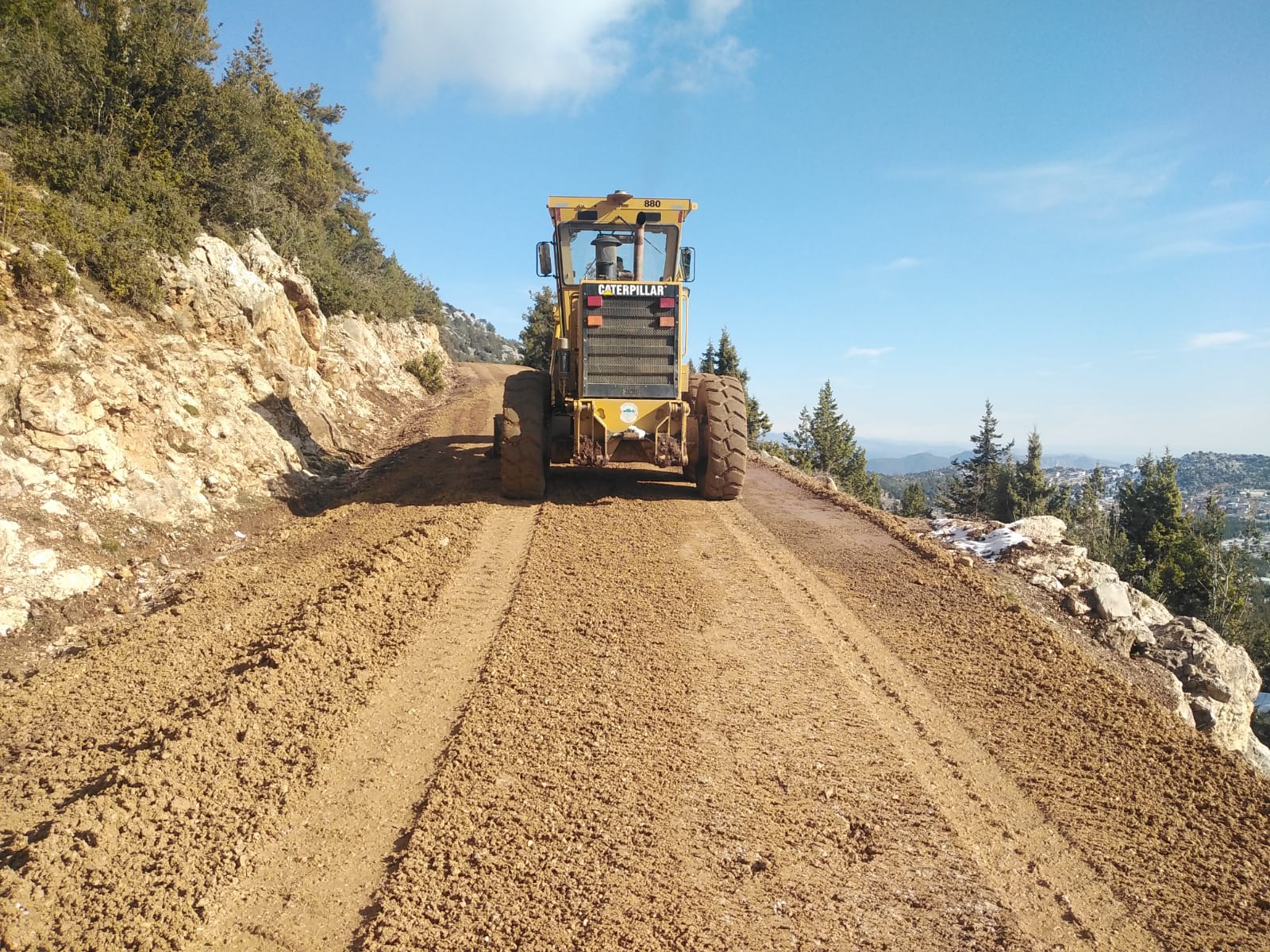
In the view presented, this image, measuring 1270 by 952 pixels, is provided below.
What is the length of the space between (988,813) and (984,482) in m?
46.6

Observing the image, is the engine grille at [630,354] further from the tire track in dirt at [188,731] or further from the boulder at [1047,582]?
the boulder at [1047,582]

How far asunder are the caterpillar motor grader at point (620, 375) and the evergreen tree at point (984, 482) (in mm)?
34587

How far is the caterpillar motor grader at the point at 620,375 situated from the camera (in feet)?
30.5

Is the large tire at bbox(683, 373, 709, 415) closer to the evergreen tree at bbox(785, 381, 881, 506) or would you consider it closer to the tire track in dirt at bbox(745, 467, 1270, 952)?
the tire track in dirt at bbox(745, 467, 1270, 952)

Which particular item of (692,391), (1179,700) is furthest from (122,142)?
(1179,700)

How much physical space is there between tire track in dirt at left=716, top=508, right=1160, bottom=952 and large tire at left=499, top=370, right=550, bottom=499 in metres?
4.83

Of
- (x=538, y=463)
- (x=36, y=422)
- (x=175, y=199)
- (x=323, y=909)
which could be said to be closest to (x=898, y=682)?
(x=323, y=909)

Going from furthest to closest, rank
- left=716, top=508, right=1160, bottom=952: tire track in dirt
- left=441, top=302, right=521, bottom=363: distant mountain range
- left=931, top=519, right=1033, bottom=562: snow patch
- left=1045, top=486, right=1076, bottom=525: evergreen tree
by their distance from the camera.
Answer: left=441, top=302, right=521, bottom=363: distant mountain range, left=1045, top=486, right=1076, bottom=525: evergreen tree, left=931, top=519, right=1033, bottom=562: snow patch, left=716, top=508, right=1160, bottom=952: tire track in dirt

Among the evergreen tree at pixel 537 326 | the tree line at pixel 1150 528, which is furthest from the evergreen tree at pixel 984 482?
the evergreen tree at pixel 537 326

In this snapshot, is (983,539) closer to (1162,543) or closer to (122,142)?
(122,142)

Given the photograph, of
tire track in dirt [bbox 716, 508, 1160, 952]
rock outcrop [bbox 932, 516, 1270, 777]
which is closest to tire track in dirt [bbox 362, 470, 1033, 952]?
tire track in dirt [bbox 716, 508, 1160, 952]

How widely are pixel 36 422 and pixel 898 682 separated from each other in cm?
832

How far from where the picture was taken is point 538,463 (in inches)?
375

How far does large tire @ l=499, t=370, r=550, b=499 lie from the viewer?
943 centimetres
